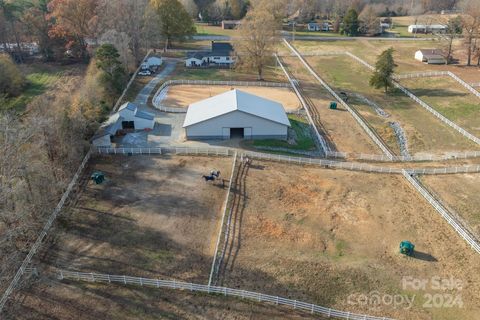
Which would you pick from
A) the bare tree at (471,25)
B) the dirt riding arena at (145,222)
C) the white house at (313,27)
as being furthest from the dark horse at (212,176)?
the white house at (313,27)

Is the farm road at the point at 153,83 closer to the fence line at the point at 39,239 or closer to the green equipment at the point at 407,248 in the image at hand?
the fence line at the point at 39,239

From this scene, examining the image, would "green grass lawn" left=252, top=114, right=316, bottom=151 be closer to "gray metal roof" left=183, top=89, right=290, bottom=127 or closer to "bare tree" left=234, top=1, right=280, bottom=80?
"gray metal roof" left=183, top=89, right=290, bottom=127

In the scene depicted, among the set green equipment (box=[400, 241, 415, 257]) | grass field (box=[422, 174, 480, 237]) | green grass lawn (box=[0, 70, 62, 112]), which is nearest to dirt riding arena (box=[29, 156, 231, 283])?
green equipment (box=[400, 241, 415, 257])

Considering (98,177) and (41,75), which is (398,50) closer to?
(41,75)

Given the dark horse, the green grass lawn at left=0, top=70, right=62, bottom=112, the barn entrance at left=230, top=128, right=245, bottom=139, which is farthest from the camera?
the green grass lawn at left=0, top=70, right=62, bottom=112

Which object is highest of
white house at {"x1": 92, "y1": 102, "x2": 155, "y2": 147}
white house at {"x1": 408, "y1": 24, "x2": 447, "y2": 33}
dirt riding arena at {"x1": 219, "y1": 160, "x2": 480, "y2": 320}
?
white house at {"x1": 408, "y1": 24, "x2": 447, "y2": 33}

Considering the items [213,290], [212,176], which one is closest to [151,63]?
[212,176]
